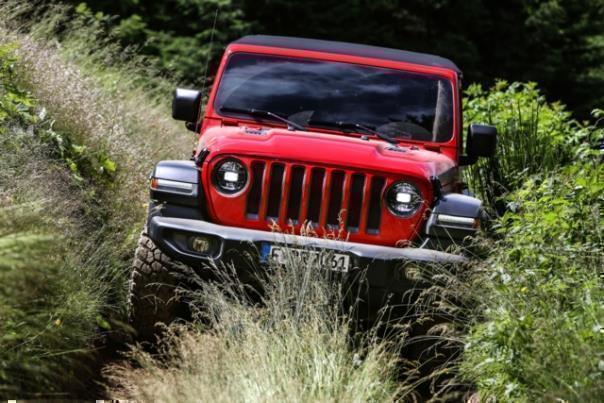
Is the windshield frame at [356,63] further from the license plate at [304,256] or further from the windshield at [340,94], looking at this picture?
the license plate at [304,256]

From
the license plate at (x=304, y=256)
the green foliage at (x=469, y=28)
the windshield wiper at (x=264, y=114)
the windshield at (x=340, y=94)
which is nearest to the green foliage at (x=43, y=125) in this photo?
the windshield wiper at (x=264, y=114)

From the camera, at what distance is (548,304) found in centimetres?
520

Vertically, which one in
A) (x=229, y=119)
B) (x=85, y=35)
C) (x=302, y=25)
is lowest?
(x=302, y=25)

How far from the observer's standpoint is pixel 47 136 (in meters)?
8.06

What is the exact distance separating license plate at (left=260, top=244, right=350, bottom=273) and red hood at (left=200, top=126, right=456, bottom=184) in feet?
1.99

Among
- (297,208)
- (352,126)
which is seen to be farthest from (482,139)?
(297,208)

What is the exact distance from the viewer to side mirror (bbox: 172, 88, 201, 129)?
7.51 m

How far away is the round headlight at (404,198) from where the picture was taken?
6.48 meters

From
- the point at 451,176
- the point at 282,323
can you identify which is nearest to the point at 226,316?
the point at 282,323

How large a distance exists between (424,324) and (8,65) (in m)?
3.71

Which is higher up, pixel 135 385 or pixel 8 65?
pixel 8 65

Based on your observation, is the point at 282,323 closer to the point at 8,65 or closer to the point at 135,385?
the point at 135,385

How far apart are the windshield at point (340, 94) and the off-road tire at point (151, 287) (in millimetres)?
1464

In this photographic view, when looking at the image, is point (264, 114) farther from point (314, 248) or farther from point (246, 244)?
point (314, 248)
